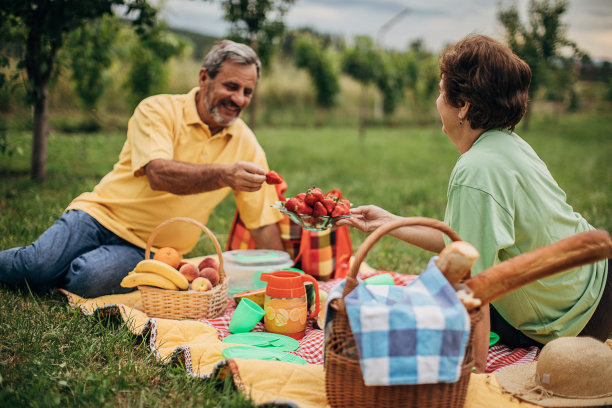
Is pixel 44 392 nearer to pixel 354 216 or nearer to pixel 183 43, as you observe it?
pixel 354 216

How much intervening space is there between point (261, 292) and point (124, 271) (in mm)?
1031

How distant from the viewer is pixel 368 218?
9.27ft

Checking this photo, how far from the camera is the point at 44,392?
82.1 inches

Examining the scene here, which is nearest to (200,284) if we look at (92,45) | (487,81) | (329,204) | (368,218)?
(329,204)

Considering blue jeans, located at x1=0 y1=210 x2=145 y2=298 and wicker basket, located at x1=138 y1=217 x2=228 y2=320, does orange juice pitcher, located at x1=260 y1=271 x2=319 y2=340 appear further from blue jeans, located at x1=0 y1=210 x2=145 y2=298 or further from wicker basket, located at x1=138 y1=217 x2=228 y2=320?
blue jeans, located at x1=0 y1=210 x2=145 y2=298

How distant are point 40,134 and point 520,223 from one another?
6.28 meters

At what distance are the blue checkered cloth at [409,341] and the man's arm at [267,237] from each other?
7.70 feet

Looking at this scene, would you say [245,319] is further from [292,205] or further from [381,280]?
[381,280]

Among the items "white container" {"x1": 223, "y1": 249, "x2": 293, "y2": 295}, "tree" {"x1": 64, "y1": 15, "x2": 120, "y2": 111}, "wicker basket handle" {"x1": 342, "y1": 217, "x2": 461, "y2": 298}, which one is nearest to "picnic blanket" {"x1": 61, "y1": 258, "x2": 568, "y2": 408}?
"white container" {"x1": 223, "y1": 249, "x2": 293, "y2": 295}

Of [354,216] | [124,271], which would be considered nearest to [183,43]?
[124,271]

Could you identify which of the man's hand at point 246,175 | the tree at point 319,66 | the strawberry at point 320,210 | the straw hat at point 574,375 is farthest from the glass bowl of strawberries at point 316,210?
the tree at point 319,66

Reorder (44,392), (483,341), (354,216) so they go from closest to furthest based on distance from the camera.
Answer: (44,392) → (483,341) → (354,216)

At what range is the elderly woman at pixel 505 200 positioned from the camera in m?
2.21

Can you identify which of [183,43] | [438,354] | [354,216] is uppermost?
[183,43]
